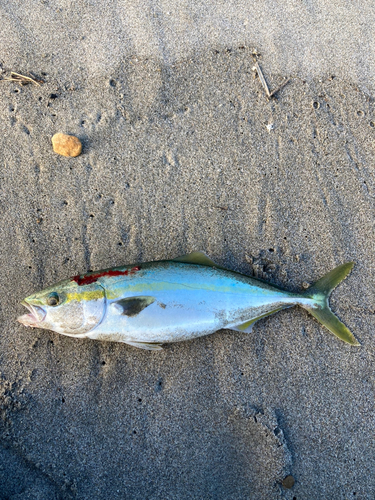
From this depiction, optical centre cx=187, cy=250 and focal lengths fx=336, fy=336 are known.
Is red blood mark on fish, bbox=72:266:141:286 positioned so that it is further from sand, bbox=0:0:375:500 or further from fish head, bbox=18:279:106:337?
sand, bbox=0:0:375:500

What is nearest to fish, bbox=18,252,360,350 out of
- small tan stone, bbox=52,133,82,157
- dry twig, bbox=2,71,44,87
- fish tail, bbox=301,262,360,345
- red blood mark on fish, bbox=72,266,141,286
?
red blood mark on fish, bbox=72,266,141,286

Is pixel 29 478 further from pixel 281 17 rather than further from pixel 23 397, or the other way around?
pixel 281 17

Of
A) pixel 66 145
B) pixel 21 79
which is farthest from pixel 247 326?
pixel 21 79

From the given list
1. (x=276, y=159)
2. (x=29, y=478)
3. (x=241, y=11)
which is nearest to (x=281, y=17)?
(x=241, y=11)

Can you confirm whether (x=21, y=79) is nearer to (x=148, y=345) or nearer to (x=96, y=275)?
(x=96, y=275)

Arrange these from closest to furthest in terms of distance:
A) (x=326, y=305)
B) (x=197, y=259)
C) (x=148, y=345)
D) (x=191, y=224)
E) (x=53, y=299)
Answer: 1. (x=53, y=299)
2. (x=148, y=345)
3. (x=197, y=259)
4. (x=326, y=305)
5. (x=191, y=224)

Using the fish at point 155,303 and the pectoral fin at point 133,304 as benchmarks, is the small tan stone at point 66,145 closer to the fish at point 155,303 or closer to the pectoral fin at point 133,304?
the fish at point 155,303

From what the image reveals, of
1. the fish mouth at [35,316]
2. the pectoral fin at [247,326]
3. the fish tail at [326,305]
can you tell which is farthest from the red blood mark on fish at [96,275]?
the fish tail at [326,305]
